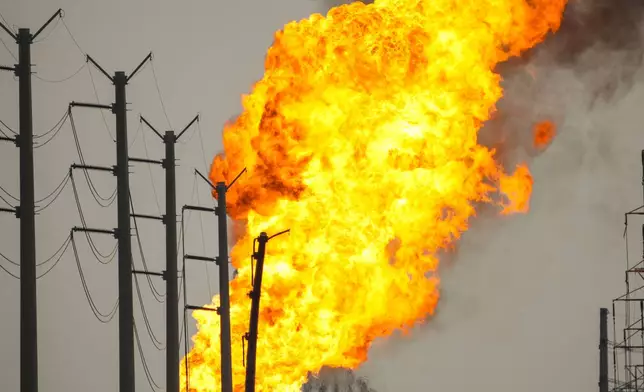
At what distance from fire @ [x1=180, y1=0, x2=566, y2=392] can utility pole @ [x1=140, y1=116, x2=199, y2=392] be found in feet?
12.2

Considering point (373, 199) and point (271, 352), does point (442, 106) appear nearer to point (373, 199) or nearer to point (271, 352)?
point (373, 199)

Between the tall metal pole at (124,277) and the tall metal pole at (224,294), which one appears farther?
the tall metal pole at (224,294)

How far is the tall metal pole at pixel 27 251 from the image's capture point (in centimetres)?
8181

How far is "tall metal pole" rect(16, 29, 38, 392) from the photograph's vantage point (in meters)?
81.8

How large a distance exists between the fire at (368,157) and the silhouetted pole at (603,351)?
9.09 meters

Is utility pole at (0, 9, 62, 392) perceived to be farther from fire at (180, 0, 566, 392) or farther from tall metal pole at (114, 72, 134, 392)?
fire at (180, 0, 566, 392)

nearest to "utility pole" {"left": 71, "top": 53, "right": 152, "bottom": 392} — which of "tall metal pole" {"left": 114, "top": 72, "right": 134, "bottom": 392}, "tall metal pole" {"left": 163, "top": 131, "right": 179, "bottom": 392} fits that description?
"tall metal pole" {"left": 114, "top": 72, "right": 134, "bottom": 392}

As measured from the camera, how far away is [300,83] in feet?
305

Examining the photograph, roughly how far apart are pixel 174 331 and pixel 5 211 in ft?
41.6

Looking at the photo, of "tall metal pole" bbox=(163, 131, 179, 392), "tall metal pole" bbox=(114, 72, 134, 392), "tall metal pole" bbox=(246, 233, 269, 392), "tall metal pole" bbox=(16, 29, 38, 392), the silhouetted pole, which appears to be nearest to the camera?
"tall metal pole" bbox=(246, 233, 269, 392)

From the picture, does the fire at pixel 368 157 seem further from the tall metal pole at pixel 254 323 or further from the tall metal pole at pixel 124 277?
the tall metal pole at pixel 254 323

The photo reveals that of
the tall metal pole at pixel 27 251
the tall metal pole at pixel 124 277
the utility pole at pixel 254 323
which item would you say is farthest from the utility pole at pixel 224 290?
the utility pole at pixel 254 323

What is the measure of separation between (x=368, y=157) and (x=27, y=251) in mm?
16026

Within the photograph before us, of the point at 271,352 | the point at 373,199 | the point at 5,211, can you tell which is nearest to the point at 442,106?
the point at 373,199
